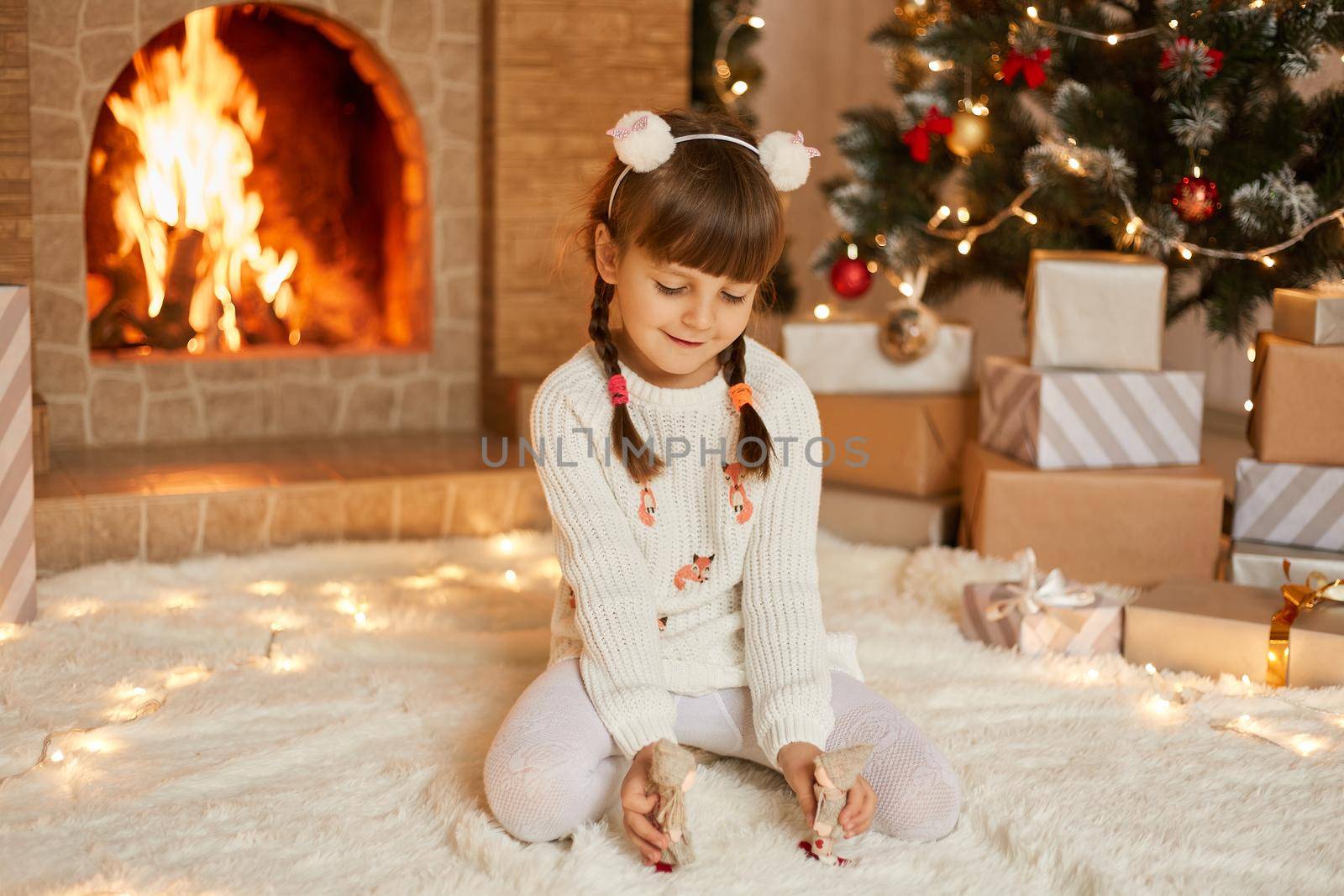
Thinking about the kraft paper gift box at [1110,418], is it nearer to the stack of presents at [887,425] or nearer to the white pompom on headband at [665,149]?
the stack of presents at [887,425]

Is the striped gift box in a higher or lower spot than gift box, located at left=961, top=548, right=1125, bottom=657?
higher

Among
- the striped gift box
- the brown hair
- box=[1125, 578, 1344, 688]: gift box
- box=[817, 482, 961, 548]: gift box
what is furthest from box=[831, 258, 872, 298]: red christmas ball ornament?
the striped gift box

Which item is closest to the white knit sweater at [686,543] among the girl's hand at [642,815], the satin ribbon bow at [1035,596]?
the girl's hand at [642,815]

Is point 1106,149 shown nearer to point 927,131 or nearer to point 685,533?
point 927,131

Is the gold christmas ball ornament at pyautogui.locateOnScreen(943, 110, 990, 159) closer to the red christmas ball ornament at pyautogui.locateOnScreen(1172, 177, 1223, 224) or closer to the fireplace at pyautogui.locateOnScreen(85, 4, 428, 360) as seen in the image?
the red christmas ball ornament at pyautogui.locateOnScreen(1172, 177, 1223, 224)

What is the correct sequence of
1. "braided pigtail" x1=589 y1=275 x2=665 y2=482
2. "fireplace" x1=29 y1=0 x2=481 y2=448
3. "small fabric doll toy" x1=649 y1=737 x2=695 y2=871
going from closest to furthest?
"small fabric doll toy" x1=649 y1=737 x2=695 y2=871
"braided pigtail" x1=589 y1=275 x2=665 y2=482
"fireplace" x1=29 y1=0 x2=481 y2=448

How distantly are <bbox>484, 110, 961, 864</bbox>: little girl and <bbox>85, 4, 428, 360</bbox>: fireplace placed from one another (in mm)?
1468

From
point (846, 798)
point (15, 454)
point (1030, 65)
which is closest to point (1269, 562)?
point (1030, 65)

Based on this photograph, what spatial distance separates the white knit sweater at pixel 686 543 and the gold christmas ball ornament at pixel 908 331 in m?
0.92

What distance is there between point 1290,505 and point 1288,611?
13.3 inches

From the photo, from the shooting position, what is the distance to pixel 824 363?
2.38m

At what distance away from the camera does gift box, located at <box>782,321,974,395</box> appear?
2.38 metres

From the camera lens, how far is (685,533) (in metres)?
1.42

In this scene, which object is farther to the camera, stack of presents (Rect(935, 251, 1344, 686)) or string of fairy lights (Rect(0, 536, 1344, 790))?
stack of presents (Rect(935, 251, 1344, 686))
